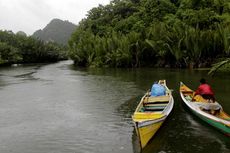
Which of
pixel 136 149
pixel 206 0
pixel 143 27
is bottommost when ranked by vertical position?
pixel 136 149

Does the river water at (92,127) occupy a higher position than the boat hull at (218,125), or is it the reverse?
the boat hull at (218,125)

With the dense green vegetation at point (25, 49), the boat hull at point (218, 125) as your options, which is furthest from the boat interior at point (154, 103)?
the dense green vegetation at point (25, 49)

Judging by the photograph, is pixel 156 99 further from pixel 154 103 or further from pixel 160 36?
pixel 160 36

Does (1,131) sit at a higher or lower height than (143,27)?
lower

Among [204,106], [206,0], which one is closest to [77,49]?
[206,0]

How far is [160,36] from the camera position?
54688 millimetres

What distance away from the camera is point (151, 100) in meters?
18.1

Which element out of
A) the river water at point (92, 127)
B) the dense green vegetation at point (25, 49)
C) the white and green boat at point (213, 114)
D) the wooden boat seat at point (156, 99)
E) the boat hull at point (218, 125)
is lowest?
the river water at point (92, 127)

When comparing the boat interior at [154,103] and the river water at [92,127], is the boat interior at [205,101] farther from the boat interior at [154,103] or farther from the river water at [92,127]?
the boat interior at [154,103]

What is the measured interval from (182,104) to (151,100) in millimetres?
3362

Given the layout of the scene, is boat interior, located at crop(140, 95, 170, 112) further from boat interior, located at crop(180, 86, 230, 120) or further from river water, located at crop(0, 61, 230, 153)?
boat interior, located at crop(180, 86, 230, 120)

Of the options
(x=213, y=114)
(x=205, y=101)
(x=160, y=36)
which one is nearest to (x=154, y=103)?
(x=205, y=101)

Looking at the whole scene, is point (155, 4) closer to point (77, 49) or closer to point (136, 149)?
point (77, 49)

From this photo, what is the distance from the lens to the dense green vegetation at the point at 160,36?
159 feet
